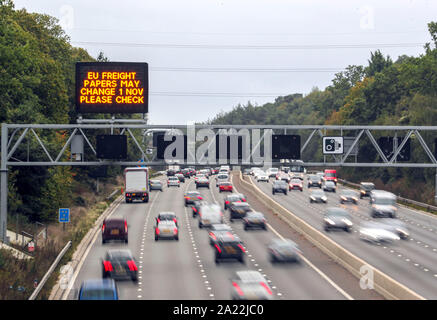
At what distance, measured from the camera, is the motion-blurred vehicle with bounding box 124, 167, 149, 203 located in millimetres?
78125

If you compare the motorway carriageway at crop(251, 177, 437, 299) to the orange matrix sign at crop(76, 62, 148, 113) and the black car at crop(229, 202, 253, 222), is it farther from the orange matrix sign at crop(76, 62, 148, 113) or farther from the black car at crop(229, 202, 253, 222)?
the orange matrix sign at crop(76, 62, 148, 113)

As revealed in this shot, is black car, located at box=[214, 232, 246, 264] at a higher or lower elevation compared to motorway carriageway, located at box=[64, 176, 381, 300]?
higher

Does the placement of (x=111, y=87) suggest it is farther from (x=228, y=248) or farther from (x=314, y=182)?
(x=314, y=182)

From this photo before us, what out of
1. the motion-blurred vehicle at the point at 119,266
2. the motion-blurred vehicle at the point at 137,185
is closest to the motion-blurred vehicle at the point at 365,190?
the motion-blurred vehicle at the point at 137,185

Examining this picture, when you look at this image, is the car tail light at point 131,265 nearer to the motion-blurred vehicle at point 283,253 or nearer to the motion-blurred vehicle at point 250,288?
the motion-blurred vehicle at point 250,288

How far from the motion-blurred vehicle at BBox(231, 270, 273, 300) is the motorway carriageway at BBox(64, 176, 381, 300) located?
305 cm

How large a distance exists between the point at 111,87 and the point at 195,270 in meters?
11.1

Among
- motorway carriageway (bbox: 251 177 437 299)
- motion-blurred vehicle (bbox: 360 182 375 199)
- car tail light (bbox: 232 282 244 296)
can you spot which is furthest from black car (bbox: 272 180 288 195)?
car tail light (bbox: 232 282 244 296)

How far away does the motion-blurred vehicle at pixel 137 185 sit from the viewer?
78.1 metres

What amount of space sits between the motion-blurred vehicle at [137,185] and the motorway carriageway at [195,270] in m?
18.0
